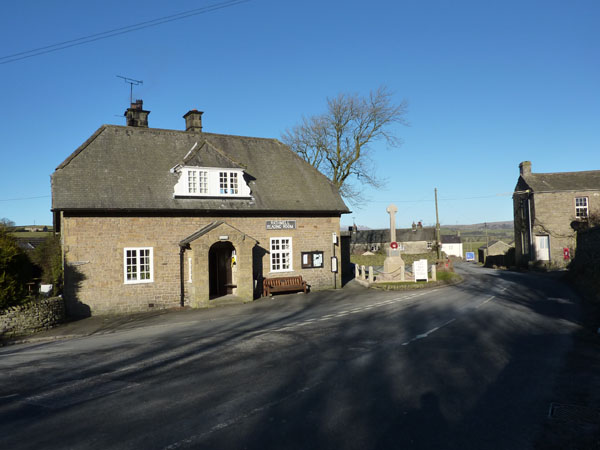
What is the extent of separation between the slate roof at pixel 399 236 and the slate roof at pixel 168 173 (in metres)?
48.3

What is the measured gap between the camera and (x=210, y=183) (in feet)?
75.9

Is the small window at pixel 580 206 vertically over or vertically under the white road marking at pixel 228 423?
over

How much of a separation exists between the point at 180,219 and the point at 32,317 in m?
7.41

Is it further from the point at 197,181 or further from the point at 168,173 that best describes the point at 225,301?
the point at 168,173

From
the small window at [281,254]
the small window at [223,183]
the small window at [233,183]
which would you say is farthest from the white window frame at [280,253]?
the small window at [223,183]

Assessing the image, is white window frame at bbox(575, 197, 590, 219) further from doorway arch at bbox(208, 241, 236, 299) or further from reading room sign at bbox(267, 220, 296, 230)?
doorway arch at bbox(208, 241, 236, 299)

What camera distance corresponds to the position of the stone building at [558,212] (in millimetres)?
39844

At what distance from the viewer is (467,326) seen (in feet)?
46.8

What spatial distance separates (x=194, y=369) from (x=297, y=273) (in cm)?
1524

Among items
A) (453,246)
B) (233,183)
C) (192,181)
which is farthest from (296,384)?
(453,246)

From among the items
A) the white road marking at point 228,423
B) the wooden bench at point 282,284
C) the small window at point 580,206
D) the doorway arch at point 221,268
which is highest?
the small window at point 580,206

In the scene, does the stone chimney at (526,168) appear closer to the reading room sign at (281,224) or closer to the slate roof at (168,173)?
the slate roof at (168,173)

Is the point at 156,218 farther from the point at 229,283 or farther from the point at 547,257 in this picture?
the point at 547,257

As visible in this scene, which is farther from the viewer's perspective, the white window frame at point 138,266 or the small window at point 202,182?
the small window at point 202,182
